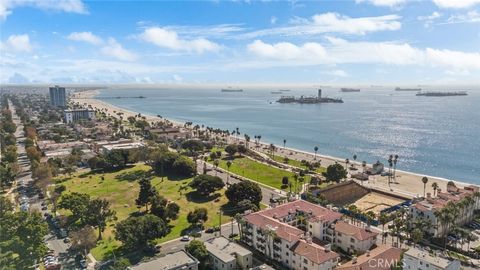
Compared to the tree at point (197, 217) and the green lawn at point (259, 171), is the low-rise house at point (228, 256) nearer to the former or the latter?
the tree at point (197, 217)

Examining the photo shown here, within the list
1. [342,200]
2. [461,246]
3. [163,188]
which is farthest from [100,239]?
[461,246]

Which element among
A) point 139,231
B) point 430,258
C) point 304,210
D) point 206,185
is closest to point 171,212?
point 139,231

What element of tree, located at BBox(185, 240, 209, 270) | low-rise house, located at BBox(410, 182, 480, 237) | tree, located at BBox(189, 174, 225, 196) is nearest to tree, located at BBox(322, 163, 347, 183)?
low-rise house, located at BBox(410, 182, 480, 237)

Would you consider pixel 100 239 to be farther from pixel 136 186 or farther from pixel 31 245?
pixel 136 186

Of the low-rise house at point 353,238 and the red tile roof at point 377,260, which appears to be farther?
the low-rise house at point 353,238

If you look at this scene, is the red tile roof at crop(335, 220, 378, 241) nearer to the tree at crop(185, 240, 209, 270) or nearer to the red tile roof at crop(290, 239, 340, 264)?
the red tile roof at crop(290, 239, 340, 264)

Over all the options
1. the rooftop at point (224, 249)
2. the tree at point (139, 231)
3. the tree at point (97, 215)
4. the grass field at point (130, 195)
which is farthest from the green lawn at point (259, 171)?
the tree at point (97, 215)

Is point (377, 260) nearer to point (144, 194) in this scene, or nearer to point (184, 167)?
point (144, 194)
